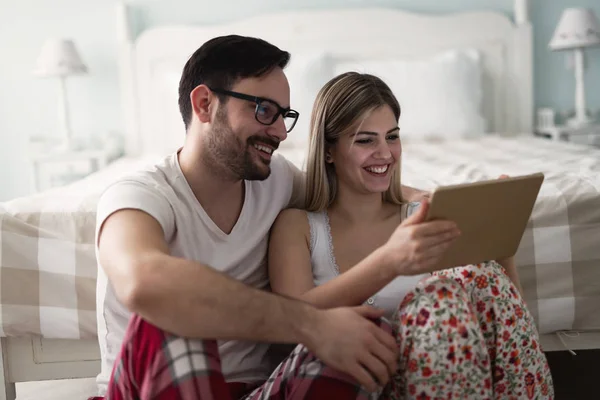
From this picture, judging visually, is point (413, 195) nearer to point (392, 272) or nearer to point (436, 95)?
point (392, 272)

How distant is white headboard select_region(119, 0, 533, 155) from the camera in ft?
11.9

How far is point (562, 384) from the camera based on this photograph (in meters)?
1.89

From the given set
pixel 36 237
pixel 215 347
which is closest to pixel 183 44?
pixel 36 237

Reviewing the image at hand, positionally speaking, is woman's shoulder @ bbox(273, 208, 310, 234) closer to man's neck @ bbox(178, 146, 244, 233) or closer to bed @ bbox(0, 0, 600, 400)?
man's neck @ bbox(178, 146, 244, 233)

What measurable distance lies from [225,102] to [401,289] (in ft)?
1.65

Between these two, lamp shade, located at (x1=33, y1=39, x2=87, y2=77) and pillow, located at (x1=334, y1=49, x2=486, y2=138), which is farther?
lamp shade, located at (x1=33, y1=39, x2=87, y2=77)

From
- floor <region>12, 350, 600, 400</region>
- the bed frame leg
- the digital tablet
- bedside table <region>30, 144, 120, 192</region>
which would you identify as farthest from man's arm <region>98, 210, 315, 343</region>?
bedside table <region>30, 144, 120, 192</region>

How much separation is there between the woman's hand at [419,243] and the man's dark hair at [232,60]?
447mm

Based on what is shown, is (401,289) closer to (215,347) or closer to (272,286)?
(272,286)

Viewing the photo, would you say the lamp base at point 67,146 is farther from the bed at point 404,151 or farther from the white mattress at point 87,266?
the white mattress at point 87,266

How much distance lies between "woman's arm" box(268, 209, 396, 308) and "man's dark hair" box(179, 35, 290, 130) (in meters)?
0.31

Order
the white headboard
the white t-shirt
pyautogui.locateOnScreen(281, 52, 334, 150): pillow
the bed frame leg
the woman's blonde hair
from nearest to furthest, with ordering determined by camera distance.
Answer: the white t-shirt, the woman's blonde hair, the bed frame leg, pyautogui.locateOnScreen(281, 52, 334, 150): pillow, the white headboard

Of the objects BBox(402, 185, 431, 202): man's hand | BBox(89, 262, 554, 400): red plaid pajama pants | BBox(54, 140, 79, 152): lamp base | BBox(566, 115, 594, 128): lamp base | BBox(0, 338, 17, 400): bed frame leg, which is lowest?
BBox(0, 338, 17, 400): bed frame leg

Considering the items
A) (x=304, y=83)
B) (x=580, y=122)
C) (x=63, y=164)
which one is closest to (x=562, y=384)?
(x=304, y=83)
